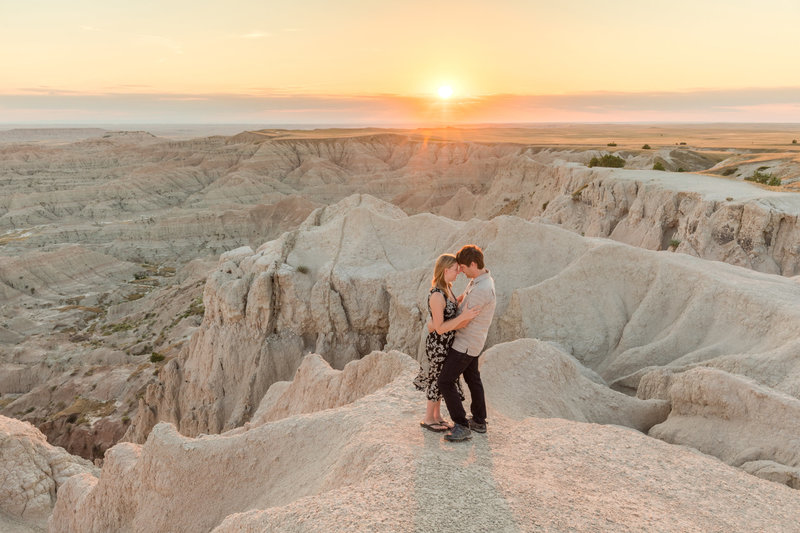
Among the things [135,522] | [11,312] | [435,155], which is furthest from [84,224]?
[135,522]

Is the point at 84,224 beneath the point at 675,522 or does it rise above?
beneath

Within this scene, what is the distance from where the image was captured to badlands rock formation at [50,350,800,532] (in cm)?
597

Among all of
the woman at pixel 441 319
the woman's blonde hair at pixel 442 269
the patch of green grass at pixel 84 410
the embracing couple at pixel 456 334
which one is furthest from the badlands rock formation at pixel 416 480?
the patch of green grass at pixel 84 410

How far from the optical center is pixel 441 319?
6957 mm

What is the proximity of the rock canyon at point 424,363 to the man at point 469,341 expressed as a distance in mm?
474

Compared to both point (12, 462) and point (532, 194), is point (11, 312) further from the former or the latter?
point (532, 194)

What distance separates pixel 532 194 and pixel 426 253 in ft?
87.7

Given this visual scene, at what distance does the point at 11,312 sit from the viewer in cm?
4609

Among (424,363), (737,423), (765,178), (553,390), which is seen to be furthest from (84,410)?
(765,178)

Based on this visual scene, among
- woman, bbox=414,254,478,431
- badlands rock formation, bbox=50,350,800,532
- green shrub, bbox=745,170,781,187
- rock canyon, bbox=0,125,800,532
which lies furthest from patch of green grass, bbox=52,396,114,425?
green shrub, bbox=745,170,781,187

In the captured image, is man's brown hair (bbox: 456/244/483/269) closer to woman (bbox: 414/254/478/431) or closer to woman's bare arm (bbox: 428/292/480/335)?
woman (bbox: 414/254/478/431)

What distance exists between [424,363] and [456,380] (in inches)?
446

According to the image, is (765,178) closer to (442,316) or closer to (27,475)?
(442,316)

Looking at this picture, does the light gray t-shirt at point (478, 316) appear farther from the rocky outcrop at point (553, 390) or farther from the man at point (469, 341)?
the rocky outcrop at point (553, 390)
